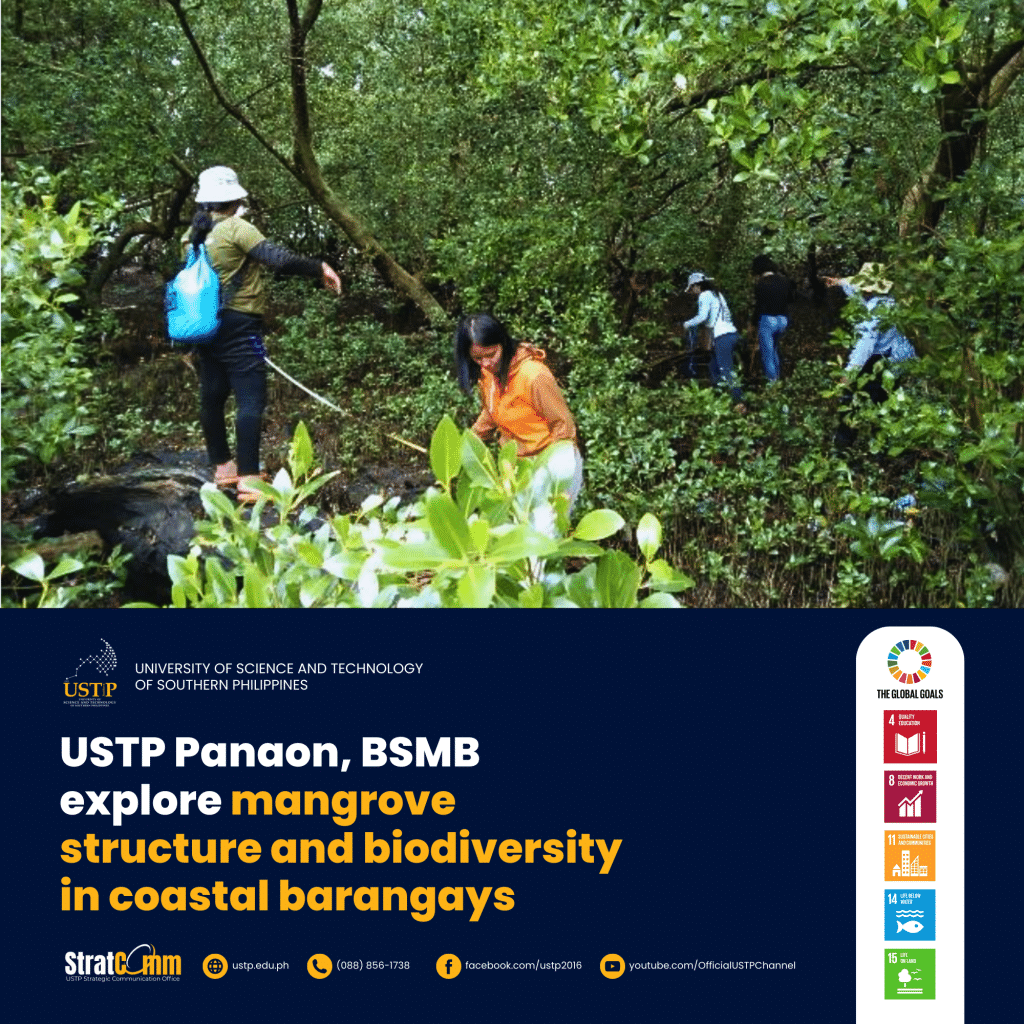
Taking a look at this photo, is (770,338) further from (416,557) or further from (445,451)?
(416,557)

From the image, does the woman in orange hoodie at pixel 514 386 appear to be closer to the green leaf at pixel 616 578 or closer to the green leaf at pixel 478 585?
the green leaf at pixel 616 578

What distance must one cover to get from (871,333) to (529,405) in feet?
7.02

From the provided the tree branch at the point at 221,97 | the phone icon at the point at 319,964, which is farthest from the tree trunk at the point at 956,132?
the tree branch at the point at 221,97

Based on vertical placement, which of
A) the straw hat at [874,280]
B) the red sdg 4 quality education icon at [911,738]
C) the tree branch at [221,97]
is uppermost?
the tree branch at [221,97]

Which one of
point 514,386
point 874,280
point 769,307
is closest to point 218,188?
point 514,386

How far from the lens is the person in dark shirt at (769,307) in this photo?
311 inches

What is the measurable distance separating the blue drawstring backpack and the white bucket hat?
0.67 ft

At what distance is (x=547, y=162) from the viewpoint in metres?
7.06

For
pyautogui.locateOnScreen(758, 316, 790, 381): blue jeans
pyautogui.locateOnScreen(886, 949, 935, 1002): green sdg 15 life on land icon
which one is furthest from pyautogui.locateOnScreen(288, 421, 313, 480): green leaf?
pyautogui.locateOnScreen(758, 316, 790, 381): blue jeans

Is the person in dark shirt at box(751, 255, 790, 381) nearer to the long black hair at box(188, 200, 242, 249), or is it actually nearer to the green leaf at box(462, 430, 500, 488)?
the long black hair at box(188, 200, 242, 249)

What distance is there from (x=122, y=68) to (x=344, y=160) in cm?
200

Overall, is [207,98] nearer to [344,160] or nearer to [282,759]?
[344,160]

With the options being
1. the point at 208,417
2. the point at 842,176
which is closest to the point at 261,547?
the point at 208,417

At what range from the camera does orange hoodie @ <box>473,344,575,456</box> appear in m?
4.03
